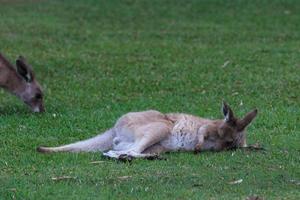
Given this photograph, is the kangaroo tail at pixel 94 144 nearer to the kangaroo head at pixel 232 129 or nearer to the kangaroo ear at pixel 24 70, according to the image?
the kangaroo head at pixel 232 129

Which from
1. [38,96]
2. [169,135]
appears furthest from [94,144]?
[38,96]

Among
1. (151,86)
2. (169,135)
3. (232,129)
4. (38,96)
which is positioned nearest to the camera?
(169,135)

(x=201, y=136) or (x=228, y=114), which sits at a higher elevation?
(x=228, y=114)

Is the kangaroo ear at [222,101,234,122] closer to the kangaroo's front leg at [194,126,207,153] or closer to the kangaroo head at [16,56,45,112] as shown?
the kangaroo's front leg at [194,126,207,153]

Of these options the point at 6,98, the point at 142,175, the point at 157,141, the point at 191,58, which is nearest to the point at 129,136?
the point at 157,141

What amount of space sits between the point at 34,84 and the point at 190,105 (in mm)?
2049

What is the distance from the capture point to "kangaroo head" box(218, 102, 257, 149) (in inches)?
390

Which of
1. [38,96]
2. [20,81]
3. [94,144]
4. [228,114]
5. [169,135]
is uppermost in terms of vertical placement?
[228,114]

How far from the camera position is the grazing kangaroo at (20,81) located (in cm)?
1308

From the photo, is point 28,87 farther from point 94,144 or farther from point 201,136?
point 201,136

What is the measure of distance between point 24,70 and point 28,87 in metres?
0.22

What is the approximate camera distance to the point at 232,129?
391 inches

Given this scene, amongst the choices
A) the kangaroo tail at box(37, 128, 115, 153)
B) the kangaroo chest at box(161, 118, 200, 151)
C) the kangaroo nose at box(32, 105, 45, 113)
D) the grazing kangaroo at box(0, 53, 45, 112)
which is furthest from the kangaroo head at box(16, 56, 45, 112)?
the kangaroo chest at box(161, 118, 200, 151)

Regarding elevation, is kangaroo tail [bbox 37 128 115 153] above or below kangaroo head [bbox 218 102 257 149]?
Result: below
